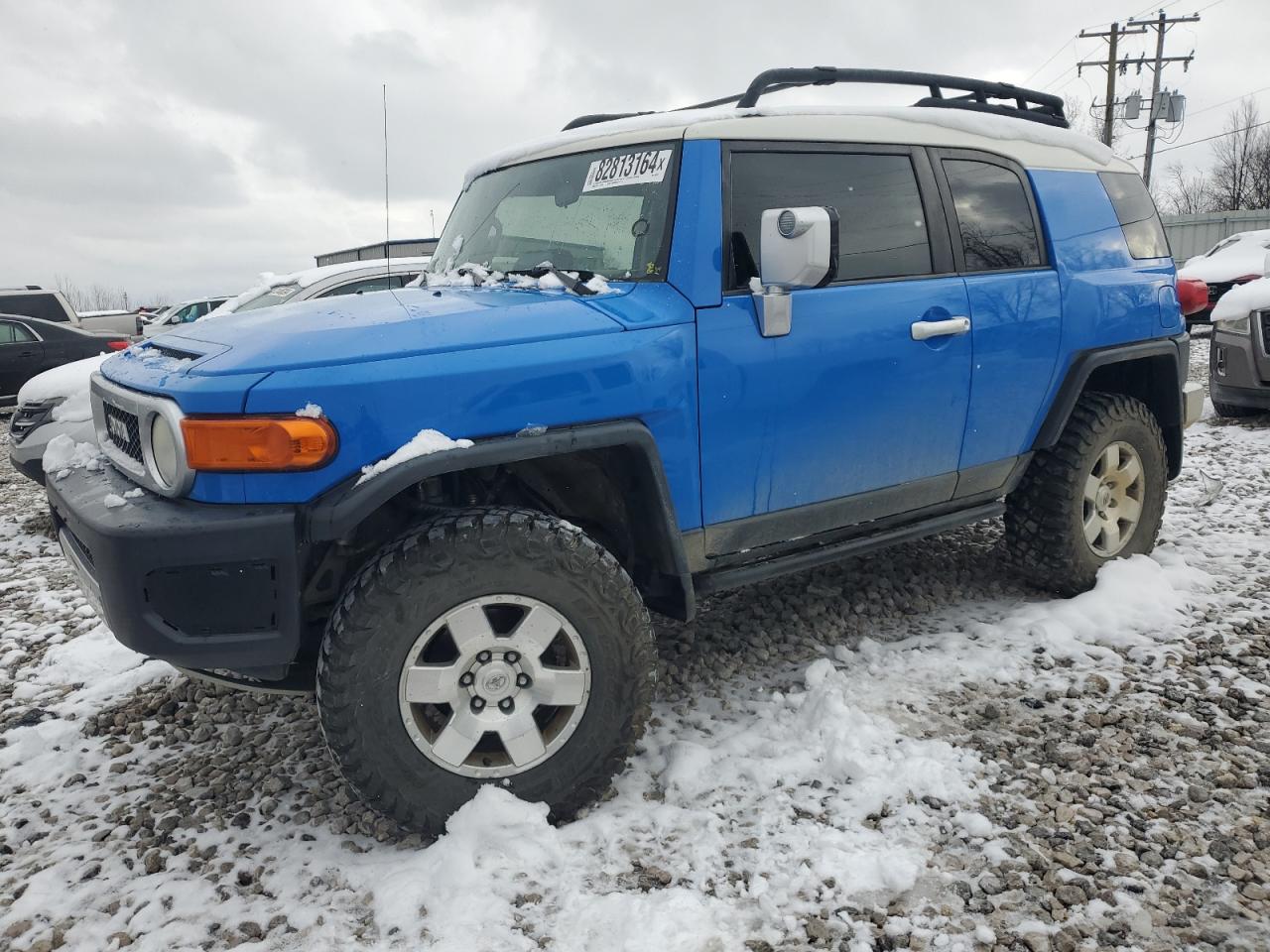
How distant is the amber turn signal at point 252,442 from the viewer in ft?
7.10

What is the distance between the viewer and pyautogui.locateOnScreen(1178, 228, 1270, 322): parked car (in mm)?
13625

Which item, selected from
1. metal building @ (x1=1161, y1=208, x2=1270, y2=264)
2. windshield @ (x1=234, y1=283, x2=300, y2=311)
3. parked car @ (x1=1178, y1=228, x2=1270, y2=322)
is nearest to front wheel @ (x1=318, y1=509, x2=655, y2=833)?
windshield @ (x1=234, y1=283, x2=300, y2=311)

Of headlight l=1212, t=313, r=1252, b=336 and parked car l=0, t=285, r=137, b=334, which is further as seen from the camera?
parked car l=0, t=285, r=137, b=334

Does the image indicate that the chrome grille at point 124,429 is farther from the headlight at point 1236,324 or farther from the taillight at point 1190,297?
the headlight at point 1236,324

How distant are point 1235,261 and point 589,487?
15583 mm

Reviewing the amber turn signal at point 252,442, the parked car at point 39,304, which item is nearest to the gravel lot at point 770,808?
the amber turn signal at point 252,442

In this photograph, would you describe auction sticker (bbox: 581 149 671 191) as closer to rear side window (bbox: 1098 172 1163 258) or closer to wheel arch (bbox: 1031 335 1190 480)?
wheel arch (bbox: 1031 335 1190 480)

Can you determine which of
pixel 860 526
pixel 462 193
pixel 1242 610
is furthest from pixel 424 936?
pixel 1242 610

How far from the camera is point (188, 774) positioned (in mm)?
2953

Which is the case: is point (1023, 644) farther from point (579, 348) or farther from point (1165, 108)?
point (1165, 108)

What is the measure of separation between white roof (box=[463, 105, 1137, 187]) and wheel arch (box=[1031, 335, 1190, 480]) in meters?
0.87

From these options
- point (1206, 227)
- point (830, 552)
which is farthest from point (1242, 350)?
point (1206, 227)

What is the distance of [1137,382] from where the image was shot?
435 centimetres

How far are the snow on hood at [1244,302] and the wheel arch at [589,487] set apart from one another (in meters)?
7.08
